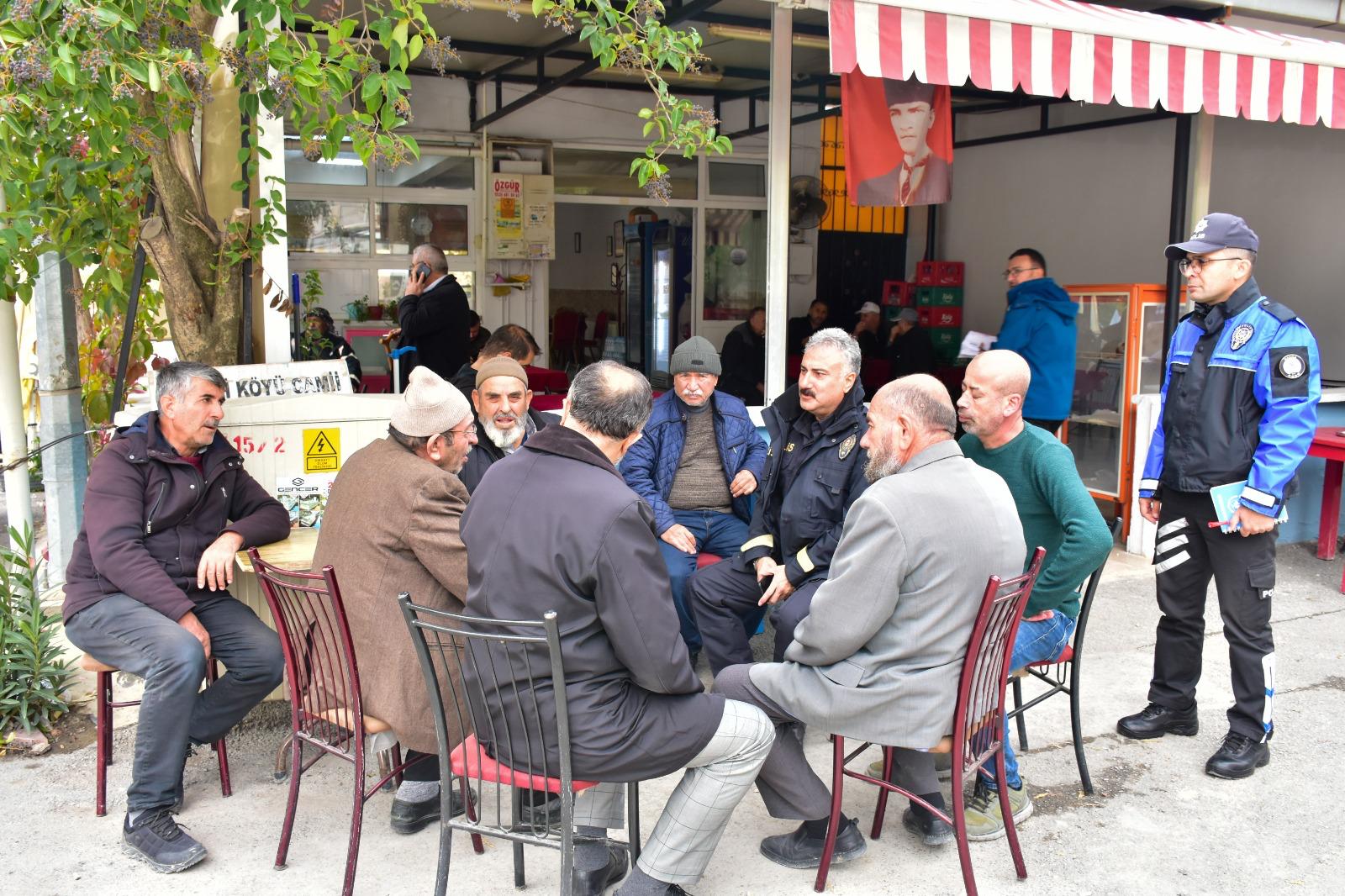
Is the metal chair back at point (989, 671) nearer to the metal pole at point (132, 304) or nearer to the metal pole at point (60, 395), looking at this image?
the metal pole at point (132, 304)

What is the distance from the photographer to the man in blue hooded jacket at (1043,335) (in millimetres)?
6180

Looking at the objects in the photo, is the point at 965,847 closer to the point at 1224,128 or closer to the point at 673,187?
the point at 1224,128

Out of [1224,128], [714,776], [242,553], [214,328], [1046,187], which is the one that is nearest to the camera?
[714,776]

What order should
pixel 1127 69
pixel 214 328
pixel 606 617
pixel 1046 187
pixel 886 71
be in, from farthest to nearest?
pixel 1046 187 → pixel 1127 69 → pixel 886 71 → pixel 214 328 → pixel 606 617

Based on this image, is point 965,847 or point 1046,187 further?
point 1046,187

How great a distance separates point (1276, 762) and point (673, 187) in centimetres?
843

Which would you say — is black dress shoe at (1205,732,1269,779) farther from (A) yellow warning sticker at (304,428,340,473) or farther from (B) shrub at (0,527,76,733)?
(B) shrub at (0,527,76,733)

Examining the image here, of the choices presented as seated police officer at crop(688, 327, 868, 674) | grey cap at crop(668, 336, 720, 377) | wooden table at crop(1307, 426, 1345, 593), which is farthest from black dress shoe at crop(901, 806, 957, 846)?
wooden table at crop(1307, 426, 1345, 593)

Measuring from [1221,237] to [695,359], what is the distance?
76.4 inches

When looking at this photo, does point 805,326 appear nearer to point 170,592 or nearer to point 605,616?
point 170,592

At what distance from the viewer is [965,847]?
2727 millimetres

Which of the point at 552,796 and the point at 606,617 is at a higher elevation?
the point at 606,617

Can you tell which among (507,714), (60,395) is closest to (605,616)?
(507,714)

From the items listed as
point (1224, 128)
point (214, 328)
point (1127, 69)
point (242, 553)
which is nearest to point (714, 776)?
point (242, 553)
